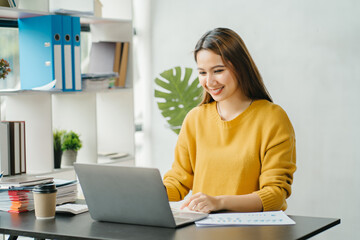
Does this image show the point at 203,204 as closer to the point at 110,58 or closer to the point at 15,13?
the point at 15,13

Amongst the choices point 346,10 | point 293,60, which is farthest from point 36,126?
point 346,10

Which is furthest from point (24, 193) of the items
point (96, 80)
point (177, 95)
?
point (177, 95)

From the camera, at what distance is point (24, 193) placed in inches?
82.0

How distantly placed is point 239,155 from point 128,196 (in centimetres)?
58

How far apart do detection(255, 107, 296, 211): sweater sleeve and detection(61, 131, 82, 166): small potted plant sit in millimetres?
1661

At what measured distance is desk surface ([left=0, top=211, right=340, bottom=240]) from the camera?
1622 millimetres

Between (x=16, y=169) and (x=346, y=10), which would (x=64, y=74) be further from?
(x=346, y=10)

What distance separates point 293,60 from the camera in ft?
12.0

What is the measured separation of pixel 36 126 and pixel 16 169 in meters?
0.32

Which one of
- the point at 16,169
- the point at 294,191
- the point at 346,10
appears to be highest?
the point at 346,10

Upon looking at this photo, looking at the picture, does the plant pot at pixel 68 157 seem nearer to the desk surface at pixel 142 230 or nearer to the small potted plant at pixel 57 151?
the small potted plant at pixel 57 151

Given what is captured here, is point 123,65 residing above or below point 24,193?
above

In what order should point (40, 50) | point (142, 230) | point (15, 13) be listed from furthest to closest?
point (40, 50) < point (15, 13) < point (142, 230)

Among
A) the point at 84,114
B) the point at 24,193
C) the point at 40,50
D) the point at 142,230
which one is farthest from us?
the point at 84,114
